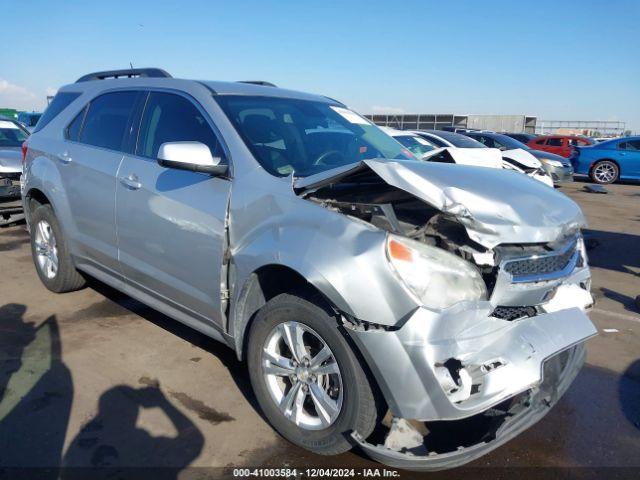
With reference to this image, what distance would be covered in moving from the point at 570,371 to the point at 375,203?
4.29 feet

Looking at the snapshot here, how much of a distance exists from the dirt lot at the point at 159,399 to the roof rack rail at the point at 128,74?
2.01 m

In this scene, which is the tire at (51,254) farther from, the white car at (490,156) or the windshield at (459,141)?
the windshield at (459,141)

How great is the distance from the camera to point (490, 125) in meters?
38.1

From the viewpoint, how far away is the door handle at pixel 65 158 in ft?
14.3

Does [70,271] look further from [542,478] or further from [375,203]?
[542,478]

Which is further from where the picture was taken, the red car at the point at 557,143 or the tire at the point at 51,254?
the red car at the point at 557,143

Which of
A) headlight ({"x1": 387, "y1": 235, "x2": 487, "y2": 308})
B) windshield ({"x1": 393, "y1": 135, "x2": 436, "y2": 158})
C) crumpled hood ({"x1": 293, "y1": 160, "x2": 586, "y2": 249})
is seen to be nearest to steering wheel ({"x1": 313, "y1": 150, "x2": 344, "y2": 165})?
crumpled hood ({"x1": 293, "y1": 160, "x2": 586, "y2": 249})

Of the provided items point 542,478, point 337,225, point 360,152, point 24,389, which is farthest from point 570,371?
point 24,389

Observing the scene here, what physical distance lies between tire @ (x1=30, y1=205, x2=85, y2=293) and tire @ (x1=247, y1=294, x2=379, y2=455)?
2.62 meters

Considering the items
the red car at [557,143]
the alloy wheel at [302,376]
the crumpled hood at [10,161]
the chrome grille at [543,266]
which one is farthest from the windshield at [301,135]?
the red car at [557,143]

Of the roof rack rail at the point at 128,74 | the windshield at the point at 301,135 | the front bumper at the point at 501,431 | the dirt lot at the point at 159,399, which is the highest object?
the roof rack rail at the point at 128,74

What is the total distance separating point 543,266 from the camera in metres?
2.56

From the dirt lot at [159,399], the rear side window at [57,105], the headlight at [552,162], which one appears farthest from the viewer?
the headlight at [552,162]

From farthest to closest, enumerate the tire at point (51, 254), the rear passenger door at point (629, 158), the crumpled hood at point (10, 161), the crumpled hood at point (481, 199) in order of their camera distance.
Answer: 1. the rear passenger door at point (629, 158)
2. the crumpled hood at point (10, 161)
3. the tire at point (51, 254)
4. the crumpled hood at point (481, 199)
